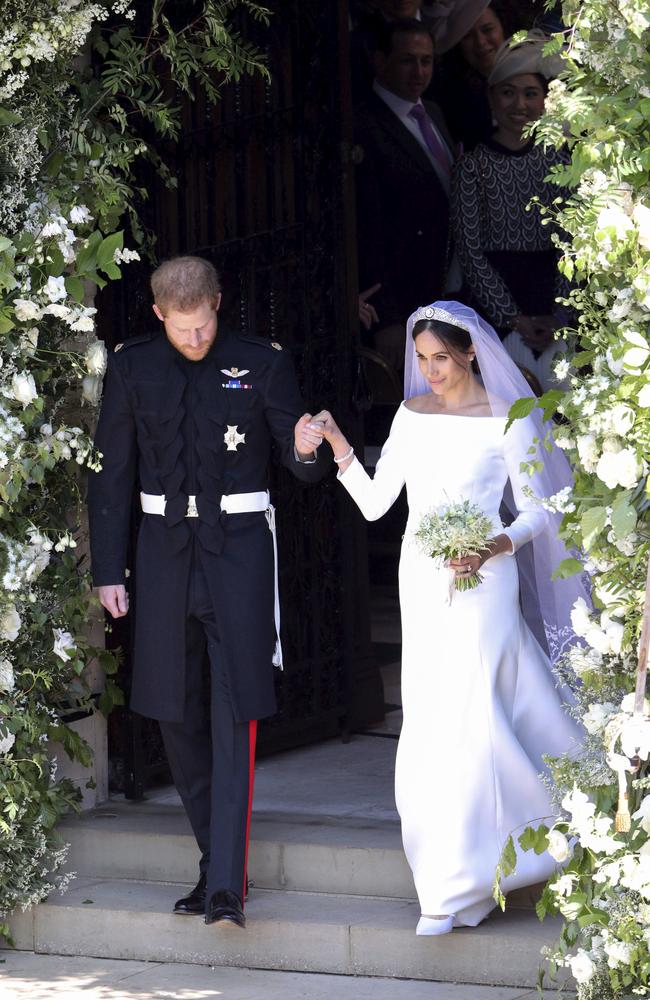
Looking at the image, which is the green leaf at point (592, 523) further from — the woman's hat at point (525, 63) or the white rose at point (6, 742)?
the woman's hat at point (525, 63)

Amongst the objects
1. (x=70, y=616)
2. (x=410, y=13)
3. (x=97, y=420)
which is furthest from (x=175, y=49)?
(x=410, y=13)

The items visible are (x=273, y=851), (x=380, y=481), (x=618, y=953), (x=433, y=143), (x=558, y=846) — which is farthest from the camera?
(x=433, y=143)

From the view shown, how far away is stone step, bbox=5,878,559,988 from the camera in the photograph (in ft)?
16.2

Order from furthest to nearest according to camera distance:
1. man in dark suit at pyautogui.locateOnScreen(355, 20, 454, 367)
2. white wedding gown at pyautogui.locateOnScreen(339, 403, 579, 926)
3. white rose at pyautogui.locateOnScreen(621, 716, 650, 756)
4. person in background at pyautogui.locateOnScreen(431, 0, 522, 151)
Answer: person in background at pyautogui.locateOnScreen(431, 0, 522, 151) < man in dark suit at pyautogui.locateOnScreen(355, 20, 454, 367) < white wedding gown at pyautogui.locateOnScreen(339, 403, 579, 926) < white rose at pyautogui.locateOnScreen(621, 716, 650, 756)

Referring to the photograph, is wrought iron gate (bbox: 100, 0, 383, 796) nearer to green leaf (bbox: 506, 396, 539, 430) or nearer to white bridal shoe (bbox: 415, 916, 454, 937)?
white bridal shoe (bbox: 415, 916, 454, 937)

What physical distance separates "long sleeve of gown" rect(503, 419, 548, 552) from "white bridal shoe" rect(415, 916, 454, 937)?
1.11 metres

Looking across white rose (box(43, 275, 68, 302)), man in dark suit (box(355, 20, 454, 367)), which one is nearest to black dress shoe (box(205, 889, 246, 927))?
white rose (box(43, 275, 68, 302))

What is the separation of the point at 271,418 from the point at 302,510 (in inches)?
62.0

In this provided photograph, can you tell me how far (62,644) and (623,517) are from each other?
220 centimetres

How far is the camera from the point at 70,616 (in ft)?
18.3

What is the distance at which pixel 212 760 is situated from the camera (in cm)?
533

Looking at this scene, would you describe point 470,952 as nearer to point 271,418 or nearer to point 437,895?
point 437,895

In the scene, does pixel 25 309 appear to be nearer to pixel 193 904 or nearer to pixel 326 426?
pixel 326 426

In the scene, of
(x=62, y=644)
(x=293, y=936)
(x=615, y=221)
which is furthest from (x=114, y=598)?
Result: (x=615, y=221)
